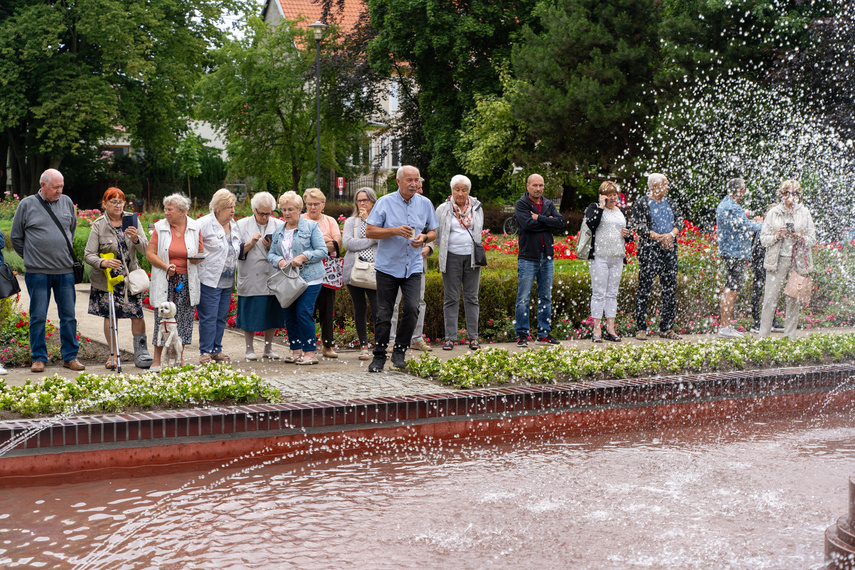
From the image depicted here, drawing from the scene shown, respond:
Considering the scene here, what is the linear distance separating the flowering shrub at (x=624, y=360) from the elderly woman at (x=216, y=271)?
6.63 ft

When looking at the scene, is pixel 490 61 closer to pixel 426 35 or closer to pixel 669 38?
pixel 426 35

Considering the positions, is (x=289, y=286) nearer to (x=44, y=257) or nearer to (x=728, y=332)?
(x=44, y=257)

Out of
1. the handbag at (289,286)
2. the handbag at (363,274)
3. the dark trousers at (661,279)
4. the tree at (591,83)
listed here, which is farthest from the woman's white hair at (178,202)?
the tree at (591,83)

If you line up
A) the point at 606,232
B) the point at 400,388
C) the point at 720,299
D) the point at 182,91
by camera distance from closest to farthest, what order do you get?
1. the point at 400,388
2. the point at 606,232
3. the point at 720,299
4. the point at 182,91

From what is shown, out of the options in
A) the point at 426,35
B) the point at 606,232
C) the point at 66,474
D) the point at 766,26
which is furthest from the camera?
the point at 426,35

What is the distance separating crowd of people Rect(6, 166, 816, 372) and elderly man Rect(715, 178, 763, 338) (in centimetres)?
2

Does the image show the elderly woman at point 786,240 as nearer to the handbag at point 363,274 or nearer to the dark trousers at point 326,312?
the handbag at point 363,274

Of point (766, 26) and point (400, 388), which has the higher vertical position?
point (766, 26)

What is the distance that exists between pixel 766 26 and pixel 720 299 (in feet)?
49.3

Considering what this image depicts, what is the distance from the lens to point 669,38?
84.3 ft

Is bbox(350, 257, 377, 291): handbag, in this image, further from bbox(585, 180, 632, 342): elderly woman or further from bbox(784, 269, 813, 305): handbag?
bbox(784, 269, 813, 305): handbag

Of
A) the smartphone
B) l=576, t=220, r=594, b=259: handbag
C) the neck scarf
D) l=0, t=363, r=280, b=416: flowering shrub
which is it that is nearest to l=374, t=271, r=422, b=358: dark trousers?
the neck scarf

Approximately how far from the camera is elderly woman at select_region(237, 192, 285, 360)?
875 centimetres

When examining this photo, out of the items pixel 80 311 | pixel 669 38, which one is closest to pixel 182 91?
pixel 669 38
